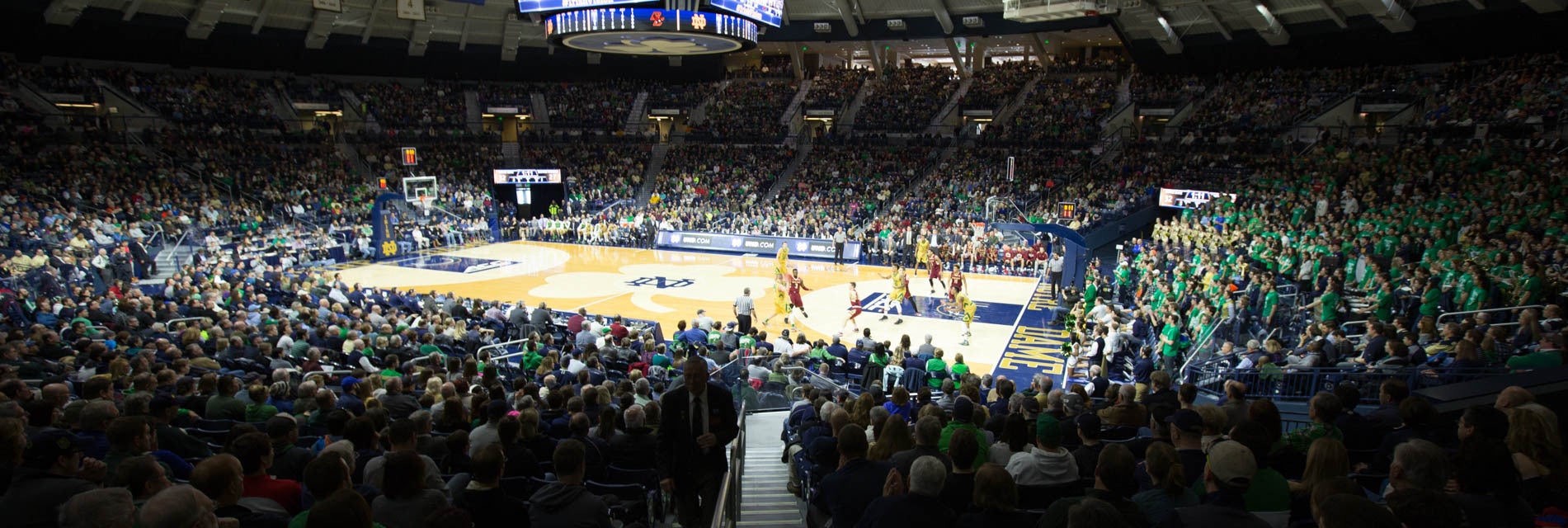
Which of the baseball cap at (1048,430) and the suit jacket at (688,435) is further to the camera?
the suit jacket at (688,435)

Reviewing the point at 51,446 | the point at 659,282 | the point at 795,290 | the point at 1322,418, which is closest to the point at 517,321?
the point at 795,290

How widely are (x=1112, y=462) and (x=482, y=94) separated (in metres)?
48.3

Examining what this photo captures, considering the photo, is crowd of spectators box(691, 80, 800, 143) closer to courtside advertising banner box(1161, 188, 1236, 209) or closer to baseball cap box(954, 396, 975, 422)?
courtside advertising banner box(1161, 188, 1236, 209)

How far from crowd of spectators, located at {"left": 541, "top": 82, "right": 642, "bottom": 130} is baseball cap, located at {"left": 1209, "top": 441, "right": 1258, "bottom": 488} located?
44610mm

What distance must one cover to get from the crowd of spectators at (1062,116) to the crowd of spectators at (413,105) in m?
29.0

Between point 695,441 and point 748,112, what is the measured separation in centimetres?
4204

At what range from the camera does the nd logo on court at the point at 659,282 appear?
24.6 metres

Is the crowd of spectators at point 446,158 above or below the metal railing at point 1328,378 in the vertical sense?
above

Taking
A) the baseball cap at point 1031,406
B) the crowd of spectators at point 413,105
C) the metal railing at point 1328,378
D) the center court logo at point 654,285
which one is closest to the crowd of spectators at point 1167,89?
the center court logo at point 654,285

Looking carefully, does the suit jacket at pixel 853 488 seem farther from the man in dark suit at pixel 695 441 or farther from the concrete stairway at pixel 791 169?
the concrete stairway at pixel 791 169

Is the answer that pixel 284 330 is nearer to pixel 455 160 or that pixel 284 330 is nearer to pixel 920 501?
pixel 920 501

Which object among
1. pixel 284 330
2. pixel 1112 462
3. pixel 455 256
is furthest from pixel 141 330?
pixel 455 256

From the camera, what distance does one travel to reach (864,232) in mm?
31312

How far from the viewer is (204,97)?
Result: 37.3 metres
